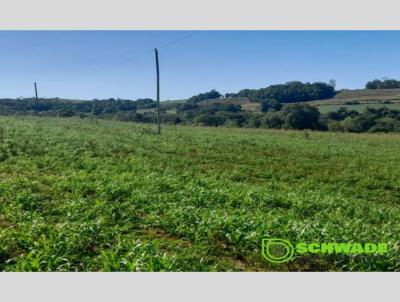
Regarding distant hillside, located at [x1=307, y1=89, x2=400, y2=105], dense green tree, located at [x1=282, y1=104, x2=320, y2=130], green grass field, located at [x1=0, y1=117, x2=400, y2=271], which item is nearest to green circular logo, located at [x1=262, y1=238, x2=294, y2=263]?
green grass field, located at [x1=0, y1=117, x2=400, y2=271]

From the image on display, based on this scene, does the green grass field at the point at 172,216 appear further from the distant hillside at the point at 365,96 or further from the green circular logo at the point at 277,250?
the distant hillside at the point at 365,96

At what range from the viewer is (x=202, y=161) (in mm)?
15531

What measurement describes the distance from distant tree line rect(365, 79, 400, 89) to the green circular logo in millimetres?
68384

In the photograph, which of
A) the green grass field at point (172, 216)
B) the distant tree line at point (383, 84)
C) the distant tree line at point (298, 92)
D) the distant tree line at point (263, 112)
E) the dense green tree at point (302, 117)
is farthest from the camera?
the distant tree line at point (383, 84)

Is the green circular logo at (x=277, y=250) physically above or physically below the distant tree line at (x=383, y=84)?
below

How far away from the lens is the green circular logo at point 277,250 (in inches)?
190

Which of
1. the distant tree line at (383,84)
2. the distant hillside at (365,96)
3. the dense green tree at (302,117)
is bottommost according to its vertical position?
the dense green tree at (302,117)

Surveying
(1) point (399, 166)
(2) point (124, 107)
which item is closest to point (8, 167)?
(1) point (399, 166)

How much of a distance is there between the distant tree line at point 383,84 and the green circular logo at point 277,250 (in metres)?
68.4

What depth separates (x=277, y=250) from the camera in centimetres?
490

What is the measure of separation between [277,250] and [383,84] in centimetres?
7206

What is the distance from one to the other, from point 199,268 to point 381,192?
9147mm

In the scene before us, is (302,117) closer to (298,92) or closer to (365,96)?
(298,92)

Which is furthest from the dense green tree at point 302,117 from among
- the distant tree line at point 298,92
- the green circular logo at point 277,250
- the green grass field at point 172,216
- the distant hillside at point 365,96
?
the green circular logo at point 277,250
